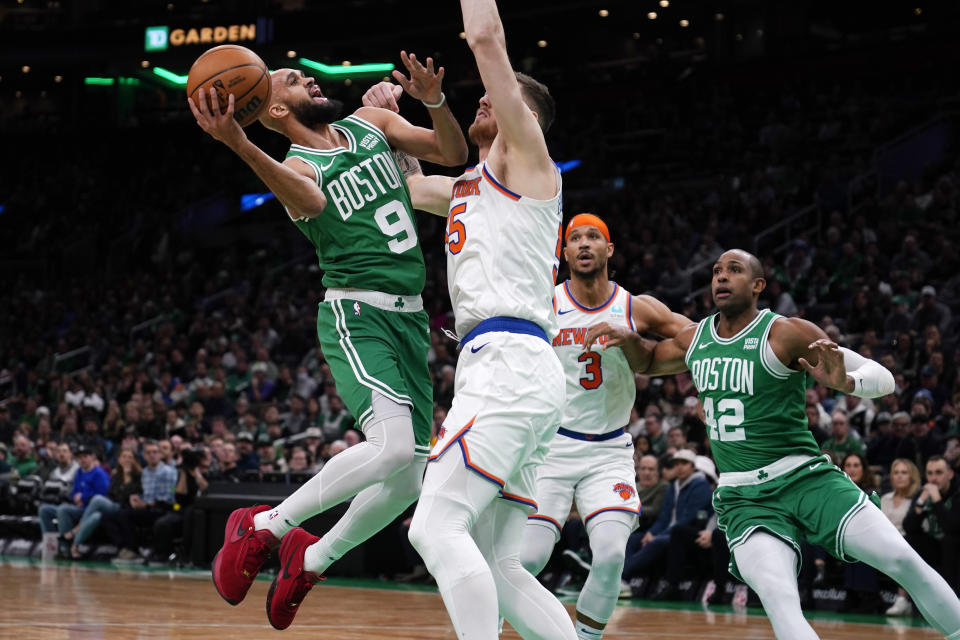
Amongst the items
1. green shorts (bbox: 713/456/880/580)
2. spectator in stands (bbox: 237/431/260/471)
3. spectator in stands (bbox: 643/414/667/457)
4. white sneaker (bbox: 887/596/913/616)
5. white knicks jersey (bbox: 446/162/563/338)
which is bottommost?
white sneaker (bbox: 887/596/913/616)

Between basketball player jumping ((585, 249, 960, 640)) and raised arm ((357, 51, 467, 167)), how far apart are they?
127cm

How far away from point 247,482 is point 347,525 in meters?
9.57

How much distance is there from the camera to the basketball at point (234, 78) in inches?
213

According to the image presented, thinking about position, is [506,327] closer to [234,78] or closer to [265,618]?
[234,78]

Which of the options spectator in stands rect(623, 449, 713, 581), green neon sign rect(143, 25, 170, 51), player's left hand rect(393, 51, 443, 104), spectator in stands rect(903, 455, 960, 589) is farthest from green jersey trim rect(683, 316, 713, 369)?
green neon sign rect(143, 25, 170, 51)

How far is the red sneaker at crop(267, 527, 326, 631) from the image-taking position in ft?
18.0

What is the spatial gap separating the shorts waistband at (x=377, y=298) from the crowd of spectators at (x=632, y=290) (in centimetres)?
227

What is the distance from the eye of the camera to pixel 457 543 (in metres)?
4.44

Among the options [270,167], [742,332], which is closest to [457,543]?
[270,167]

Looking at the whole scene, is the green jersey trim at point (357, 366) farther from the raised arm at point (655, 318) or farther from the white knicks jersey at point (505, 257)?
the raised arm at point (655, 318)

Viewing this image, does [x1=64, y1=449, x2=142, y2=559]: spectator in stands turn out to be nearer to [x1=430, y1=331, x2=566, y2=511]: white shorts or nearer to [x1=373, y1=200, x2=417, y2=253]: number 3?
[x1=373, y1=200, x2=417, y2=253]: number 3

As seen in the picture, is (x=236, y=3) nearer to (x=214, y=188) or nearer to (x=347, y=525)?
(x=214, y=188)

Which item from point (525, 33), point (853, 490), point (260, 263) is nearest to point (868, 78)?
point (525, 33)

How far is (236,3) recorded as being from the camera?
31.4 m
